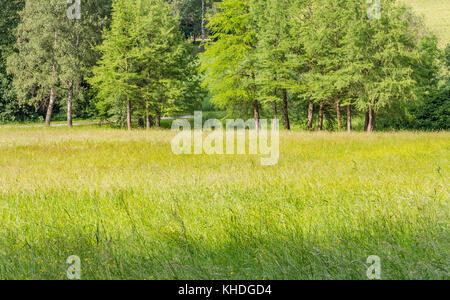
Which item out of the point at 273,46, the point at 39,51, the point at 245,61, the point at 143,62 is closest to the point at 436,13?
the point at 273,46

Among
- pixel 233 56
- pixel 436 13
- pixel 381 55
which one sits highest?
pixel 436 13

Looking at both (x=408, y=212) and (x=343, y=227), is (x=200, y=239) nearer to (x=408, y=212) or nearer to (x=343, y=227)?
(x=343, y=227)

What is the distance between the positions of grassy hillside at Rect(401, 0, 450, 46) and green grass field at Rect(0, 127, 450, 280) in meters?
71.4

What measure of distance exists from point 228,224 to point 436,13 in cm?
10039

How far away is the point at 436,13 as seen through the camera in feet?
282

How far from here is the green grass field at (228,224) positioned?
11.8ft

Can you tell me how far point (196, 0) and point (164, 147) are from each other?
8847 cm

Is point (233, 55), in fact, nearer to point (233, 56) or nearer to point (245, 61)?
point (233, 56)

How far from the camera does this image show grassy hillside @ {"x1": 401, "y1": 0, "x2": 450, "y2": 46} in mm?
71525

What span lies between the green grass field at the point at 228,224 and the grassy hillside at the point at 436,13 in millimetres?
71382

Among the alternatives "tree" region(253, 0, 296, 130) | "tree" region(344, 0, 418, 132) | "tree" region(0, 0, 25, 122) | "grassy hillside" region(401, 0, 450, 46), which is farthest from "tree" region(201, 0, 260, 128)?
"grassy hillside" region(401, 0, 450, 46)

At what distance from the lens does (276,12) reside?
25938 mm

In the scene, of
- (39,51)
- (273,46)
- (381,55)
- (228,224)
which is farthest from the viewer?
(39,51)

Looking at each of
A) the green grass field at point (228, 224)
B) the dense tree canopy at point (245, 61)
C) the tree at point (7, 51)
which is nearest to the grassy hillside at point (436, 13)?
the dense tree canopy at point (245, 61)
